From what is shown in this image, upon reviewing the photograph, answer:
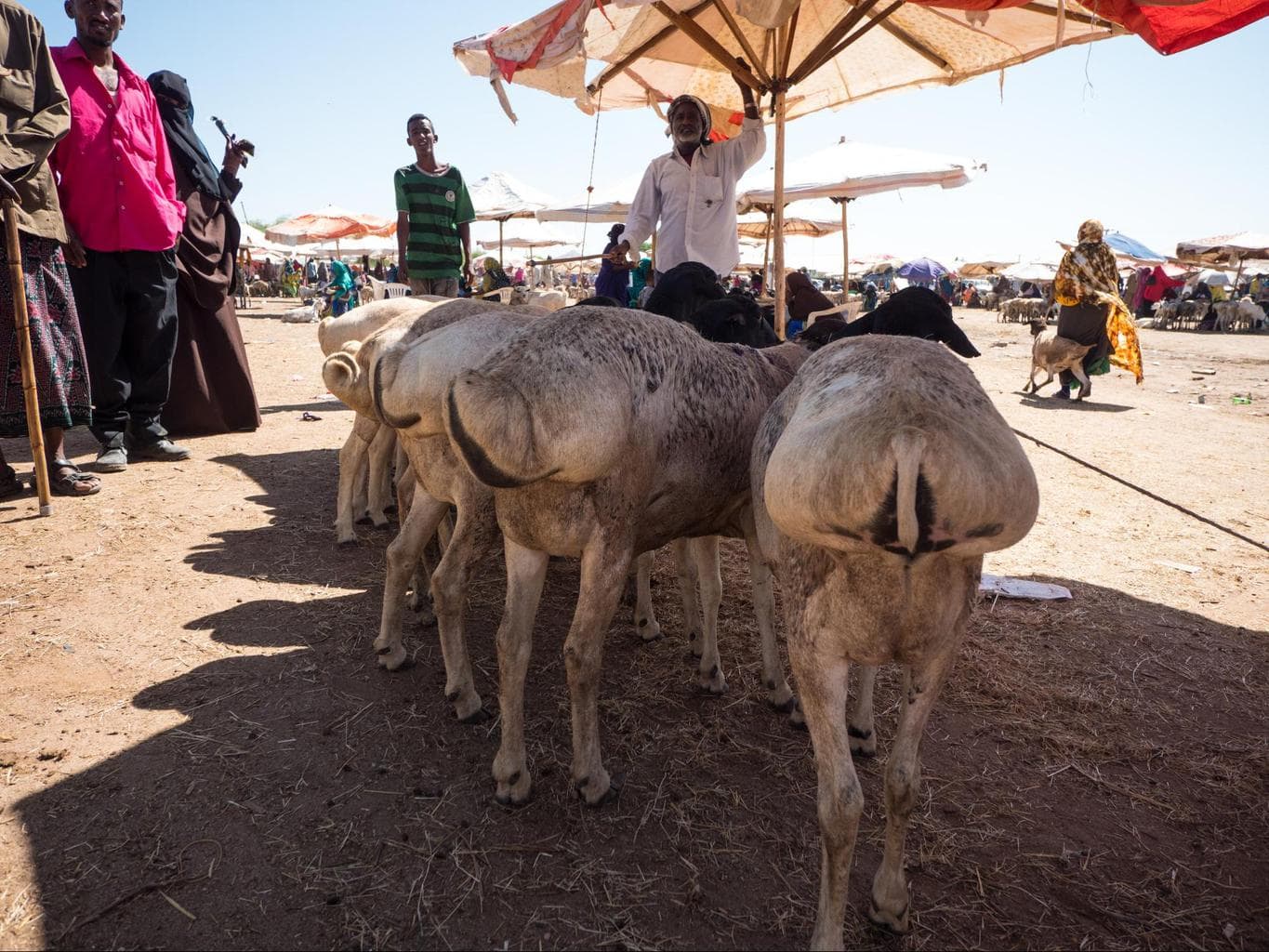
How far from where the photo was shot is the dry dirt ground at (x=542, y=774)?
2189 millimetres

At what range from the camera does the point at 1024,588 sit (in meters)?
4.64

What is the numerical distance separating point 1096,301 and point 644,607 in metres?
10.9

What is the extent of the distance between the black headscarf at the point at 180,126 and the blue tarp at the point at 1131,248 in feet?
129

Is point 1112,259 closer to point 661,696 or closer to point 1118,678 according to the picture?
point 1118,678

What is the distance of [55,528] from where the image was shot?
15.6 feet

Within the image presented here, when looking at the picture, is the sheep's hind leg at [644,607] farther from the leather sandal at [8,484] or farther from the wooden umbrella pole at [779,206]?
the leather sandal at [8,484]

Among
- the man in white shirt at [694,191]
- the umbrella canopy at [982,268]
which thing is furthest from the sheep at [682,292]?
the umbrella canopy at [982,268]

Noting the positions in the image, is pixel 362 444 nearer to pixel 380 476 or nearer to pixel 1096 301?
pixel 380 476

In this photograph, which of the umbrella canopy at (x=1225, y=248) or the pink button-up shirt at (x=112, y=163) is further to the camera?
the umbrella canopy at (x=1225, y=248)

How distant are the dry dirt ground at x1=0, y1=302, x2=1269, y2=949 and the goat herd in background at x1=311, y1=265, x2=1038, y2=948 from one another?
0.25m

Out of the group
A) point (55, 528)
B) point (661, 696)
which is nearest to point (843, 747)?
point (661, 696)

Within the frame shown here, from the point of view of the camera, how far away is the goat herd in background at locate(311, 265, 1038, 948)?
1.69m

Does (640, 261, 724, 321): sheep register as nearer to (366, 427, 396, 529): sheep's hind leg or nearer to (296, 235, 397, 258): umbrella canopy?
(366, 427, 396, 529): sheep's hind leg

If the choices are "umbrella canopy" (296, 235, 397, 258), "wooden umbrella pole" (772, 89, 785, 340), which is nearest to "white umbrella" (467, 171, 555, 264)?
"wooden umbrella pole" (772, 89, 785, 340)
